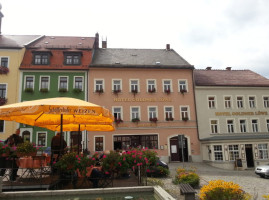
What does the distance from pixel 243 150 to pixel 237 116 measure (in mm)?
4449

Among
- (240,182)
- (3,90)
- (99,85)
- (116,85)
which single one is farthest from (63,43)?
(240,182)

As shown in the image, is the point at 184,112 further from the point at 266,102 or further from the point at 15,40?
the point at 15,40

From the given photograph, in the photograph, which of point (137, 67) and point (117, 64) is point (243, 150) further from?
point (117, 64)

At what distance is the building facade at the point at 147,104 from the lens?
24469 mm

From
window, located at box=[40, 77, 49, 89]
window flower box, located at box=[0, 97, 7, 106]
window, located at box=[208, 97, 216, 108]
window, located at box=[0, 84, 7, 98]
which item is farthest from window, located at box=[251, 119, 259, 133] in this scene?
window, located at box=[0, 84, 7, 98]

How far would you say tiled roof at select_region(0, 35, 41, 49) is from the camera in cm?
2519

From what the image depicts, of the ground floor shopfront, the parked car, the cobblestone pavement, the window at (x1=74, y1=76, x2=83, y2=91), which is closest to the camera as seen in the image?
the cobblestone pavement

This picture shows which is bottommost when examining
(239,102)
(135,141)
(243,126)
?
(135,141)

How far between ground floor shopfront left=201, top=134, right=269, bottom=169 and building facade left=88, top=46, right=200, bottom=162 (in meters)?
1.95

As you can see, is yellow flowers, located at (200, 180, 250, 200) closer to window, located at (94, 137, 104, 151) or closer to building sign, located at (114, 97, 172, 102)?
window, located at (94, 137, 104, 151)

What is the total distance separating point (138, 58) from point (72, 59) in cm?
779

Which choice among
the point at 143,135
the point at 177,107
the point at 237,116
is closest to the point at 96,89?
the point at 143,135

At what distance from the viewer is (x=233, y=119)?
26406 millimetres

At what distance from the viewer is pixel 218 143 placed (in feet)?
76.9
